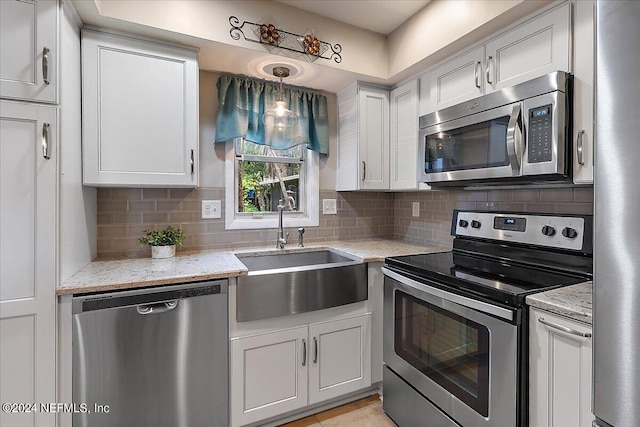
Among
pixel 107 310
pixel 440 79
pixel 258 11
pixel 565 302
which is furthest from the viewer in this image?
pixel 440 79

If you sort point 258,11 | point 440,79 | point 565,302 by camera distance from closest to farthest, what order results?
point 565,302
point 258,11
point 440,79

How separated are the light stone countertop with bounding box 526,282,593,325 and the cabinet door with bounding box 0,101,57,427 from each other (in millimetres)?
1837

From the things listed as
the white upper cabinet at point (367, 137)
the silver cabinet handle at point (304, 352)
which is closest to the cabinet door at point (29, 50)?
the silver cabinet handle at point (304, 352)

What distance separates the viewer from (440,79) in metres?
1.96

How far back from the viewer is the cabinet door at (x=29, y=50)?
1.22 m

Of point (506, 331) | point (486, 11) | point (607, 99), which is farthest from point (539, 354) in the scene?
point (486, 11)

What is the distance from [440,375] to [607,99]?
4.22 feet

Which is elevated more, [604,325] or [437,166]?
[437,166]

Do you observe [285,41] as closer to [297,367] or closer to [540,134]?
[540,134]

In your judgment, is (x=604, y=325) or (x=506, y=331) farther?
(x=506, y=331)

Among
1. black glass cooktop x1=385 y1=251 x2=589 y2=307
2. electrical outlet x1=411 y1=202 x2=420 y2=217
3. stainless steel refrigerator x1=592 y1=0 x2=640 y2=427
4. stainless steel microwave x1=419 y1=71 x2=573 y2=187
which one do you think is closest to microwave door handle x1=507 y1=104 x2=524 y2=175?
stainless steel microwave x1=419 y1=71 x2=573 y2=187

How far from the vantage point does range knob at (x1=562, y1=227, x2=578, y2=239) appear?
1440 mm

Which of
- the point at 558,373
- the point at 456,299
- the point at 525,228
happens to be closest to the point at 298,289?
the point at 456,299

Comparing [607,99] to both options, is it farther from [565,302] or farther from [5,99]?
[5,99]
